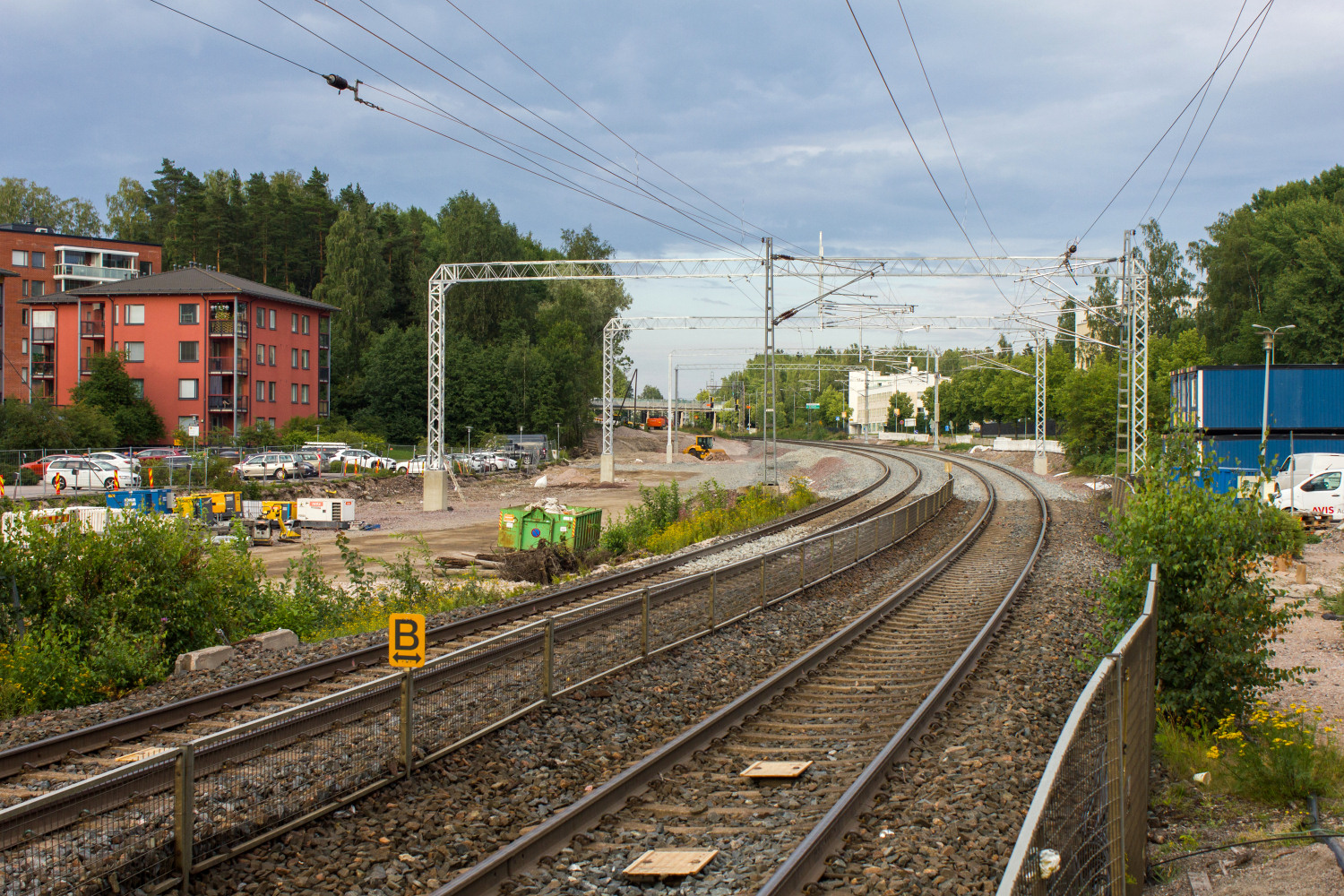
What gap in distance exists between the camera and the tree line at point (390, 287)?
8050 cm

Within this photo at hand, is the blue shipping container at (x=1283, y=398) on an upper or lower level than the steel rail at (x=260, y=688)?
upper

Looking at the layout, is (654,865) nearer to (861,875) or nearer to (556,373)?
(861,875)

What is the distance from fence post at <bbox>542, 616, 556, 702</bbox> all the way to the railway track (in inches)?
63.1

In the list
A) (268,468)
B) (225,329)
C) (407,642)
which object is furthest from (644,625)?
(225,329)

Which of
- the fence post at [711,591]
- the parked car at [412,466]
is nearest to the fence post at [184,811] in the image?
the fence post at [711,591]

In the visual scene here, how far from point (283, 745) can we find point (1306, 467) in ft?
111

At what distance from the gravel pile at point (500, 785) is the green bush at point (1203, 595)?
435 centimetres

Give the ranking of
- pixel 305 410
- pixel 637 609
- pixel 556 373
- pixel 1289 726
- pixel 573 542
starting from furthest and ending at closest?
pixel 556 373, pixel 305 410, pixel 573 542, pixel 637 609, pixel 1289 726

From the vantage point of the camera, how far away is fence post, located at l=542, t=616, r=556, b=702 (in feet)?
31.5

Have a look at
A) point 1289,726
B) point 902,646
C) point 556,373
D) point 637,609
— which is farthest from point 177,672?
point 556,373

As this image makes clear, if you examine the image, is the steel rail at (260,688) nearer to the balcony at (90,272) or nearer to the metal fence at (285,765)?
the metal fence at (285,765)

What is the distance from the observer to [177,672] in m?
12.2

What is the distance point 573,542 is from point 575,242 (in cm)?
8476

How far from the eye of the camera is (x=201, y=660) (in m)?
12.3
